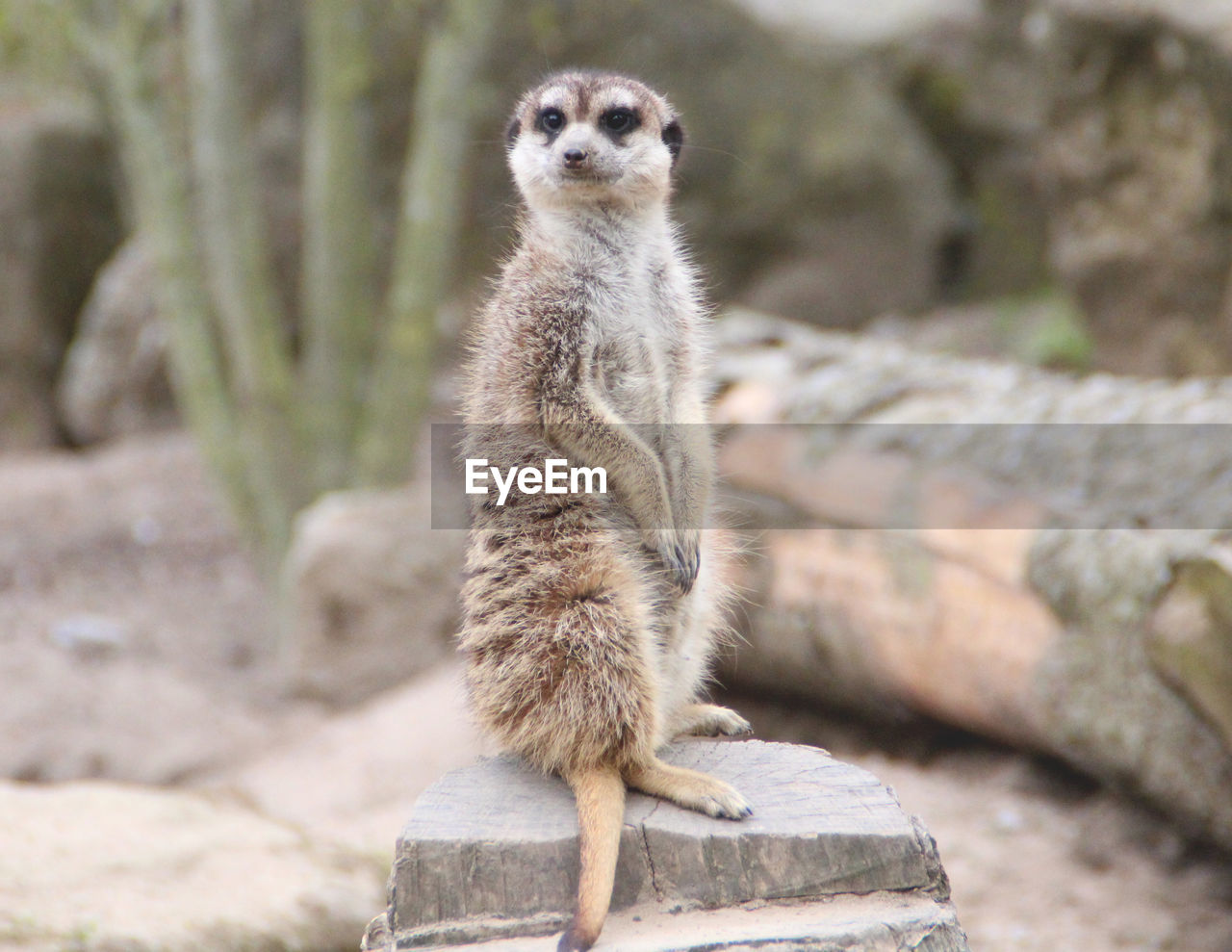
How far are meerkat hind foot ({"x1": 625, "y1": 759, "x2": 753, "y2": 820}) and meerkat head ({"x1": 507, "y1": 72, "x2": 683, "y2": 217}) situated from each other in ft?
2.95

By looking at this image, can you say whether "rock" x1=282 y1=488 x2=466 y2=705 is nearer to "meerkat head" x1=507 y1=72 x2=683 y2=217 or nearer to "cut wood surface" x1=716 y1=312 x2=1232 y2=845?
"cut wood surface" x1=716 y1=312 x2=1232 y2=845

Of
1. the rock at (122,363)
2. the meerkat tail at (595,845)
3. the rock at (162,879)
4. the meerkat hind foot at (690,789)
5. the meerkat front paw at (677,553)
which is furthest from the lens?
the rock at (122,363)

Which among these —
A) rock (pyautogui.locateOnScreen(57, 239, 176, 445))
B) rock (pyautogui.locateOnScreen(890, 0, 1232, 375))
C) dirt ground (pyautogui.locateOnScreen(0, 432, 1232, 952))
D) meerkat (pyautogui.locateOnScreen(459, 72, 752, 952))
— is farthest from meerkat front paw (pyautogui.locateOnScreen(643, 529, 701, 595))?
rock (pyautogui.locateOnScreen(57, 239, 176, 445))

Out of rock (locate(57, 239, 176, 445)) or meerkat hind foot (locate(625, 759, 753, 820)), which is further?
rock (locate(57, 239, 176, 445))

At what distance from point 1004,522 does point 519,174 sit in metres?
1.69

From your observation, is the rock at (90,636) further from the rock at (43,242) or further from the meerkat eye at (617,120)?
the meerkat eye at (617,120)

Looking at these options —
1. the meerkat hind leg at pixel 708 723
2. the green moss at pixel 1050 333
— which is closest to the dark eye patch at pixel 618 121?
the meerkat hind leg at pixel 708 723

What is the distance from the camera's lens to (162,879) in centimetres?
241

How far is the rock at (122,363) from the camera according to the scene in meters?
7.46

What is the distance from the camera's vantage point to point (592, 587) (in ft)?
5.45

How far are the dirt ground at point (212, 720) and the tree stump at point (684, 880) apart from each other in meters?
1.30

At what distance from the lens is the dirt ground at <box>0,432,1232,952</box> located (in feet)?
8.99

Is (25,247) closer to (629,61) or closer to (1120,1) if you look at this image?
(629,61)

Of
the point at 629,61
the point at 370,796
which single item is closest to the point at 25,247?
the point at 629,61
